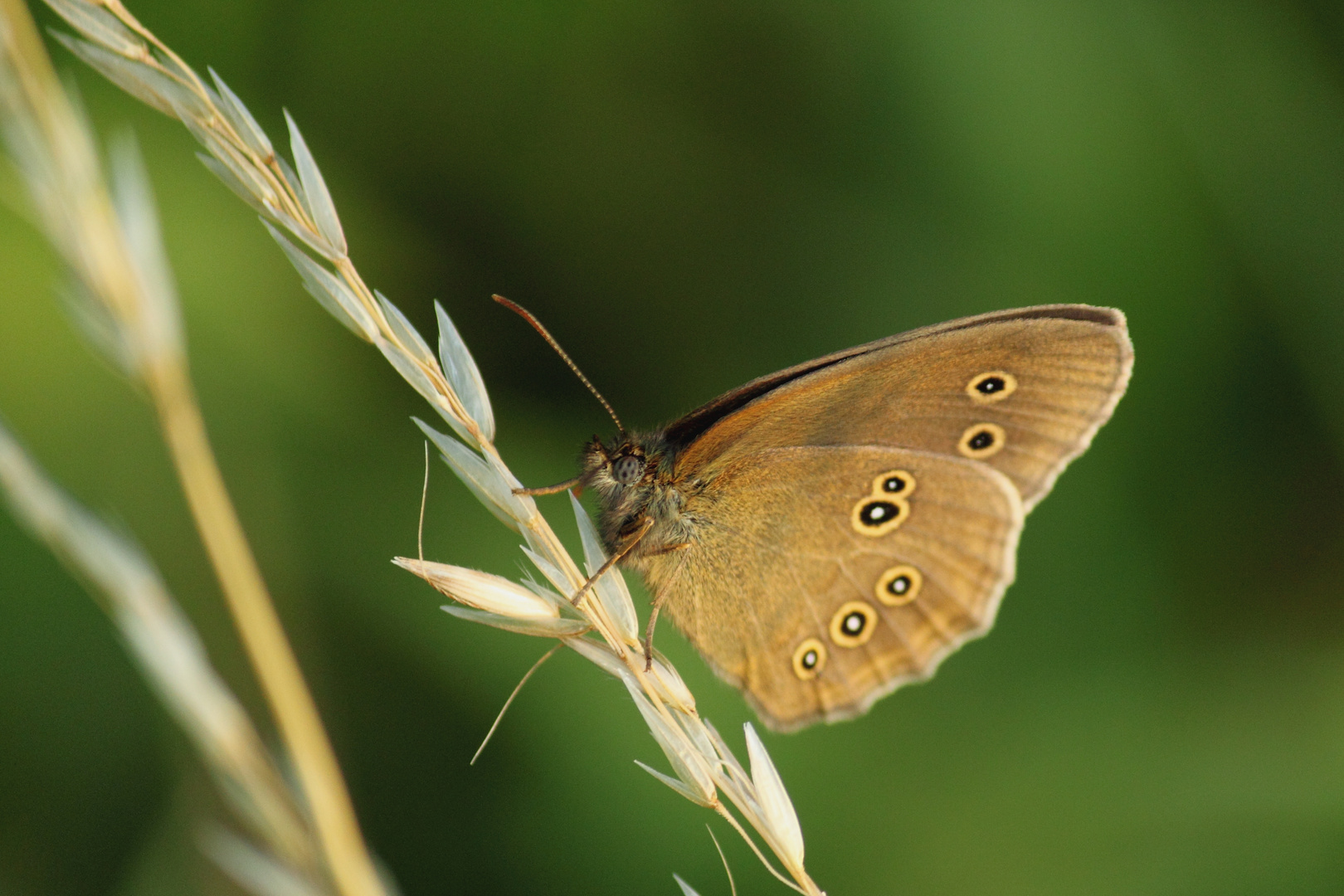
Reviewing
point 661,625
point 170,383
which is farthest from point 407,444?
point 170,383

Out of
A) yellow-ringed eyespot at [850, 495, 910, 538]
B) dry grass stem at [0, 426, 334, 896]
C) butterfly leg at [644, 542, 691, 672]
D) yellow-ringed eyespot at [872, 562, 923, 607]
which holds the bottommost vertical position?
yellow-ringed eyespot at [872, 562, 923, 607]

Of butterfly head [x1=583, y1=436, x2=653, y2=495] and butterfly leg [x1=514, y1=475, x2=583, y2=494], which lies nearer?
butterfly leg [x1=514, y1=475, x2=583, y2=494]

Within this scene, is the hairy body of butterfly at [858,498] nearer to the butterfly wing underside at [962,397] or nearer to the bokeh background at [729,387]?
the butterfly wing underside at [962,397]

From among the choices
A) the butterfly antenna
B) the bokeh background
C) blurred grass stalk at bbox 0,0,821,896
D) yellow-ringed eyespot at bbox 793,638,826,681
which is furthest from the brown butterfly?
blurred grass stalk at bbox 0,0,821,896

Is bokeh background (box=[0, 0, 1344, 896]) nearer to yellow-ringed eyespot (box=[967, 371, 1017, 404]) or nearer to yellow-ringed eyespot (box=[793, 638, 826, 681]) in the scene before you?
yellow-ringed eyespot (box=[793, 638, 826, 681])

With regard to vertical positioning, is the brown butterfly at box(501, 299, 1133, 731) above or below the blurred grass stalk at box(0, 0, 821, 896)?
below

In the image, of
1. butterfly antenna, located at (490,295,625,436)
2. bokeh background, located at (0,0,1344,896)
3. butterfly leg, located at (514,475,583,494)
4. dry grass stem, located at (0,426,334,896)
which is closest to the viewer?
dry grass stem, located at (0,426,334,896)

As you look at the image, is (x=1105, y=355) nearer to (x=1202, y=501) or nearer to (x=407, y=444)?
(x=1202, y=501)
